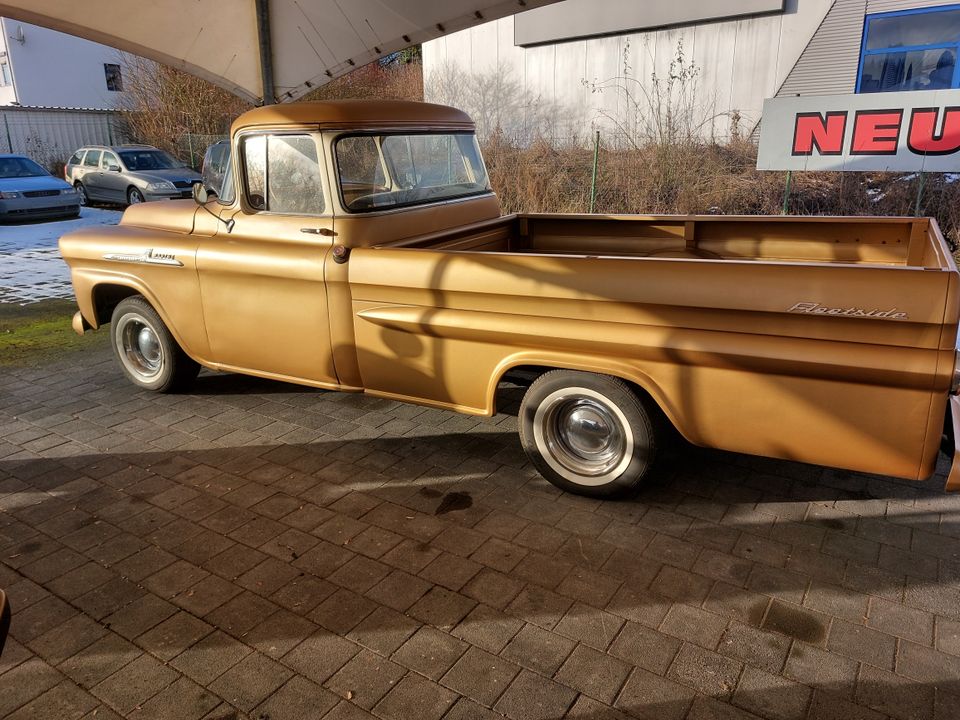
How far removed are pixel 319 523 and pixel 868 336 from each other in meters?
2.69

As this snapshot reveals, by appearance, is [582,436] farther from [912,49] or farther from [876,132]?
[912,49]

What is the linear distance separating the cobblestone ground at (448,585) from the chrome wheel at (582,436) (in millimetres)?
187

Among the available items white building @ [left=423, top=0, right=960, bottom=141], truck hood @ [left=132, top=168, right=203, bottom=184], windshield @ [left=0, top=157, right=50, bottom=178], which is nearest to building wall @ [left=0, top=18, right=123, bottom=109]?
windshield @ [left=0, top=157, right=50, bottom=178]

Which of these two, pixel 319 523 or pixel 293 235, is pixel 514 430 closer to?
pixel 319 523

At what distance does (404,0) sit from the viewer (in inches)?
286

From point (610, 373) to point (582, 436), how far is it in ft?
1.62

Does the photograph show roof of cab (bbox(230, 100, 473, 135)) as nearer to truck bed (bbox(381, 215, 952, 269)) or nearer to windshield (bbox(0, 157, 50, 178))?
truck bed (bbox(381, 215, 952, 269))

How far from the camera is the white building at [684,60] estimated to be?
13203mm

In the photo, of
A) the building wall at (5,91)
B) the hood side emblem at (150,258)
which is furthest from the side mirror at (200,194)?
the building wall at (5,91)

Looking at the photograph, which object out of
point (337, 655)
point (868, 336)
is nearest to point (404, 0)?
point (868, 336)

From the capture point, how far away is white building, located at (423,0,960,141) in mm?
13203

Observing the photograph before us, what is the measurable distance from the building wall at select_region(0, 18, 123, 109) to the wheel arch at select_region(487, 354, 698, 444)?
94.7 feet

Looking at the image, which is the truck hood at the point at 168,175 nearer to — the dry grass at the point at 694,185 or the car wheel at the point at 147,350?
the dry grass at the point at 694,185

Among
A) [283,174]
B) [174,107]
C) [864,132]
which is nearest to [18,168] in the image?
[174,107]
